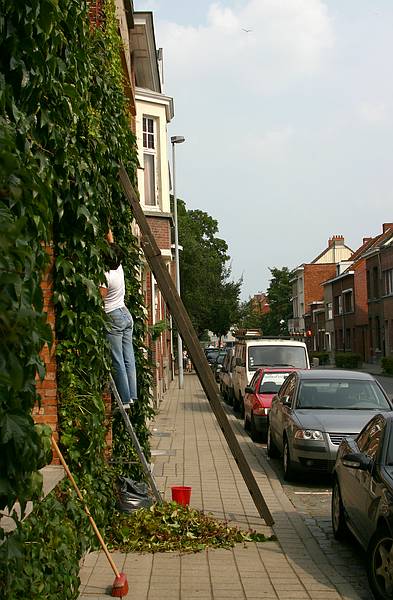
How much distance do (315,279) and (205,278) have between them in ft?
137

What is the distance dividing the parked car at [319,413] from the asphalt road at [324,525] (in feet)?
1.02

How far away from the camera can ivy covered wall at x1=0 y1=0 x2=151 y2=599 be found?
9.63 ft

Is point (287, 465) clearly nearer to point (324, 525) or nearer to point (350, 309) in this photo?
point (324, 525)

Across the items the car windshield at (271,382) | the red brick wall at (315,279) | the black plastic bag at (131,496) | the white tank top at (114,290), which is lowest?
the black plastic bag at (131,496)

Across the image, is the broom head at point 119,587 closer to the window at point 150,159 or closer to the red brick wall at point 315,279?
the window at point 150,159

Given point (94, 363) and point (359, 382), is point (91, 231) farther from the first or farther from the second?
point (359, 382)

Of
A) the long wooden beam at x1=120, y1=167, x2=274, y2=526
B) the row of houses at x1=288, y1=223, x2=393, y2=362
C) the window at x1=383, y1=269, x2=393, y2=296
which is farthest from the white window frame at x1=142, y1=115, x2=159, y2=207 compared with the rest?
the window at x1=383, y1=269, x2=393, y2=296

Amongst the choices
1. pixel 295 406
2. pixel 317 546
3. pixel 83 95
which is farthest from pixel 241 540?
pixel 295 406

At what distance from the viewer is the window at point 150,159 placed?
78.9ft

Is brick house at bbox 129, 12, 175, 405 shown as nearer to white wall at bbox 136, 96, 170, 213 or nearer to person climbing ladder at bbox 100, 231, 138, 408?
white wall at bbox 136, 96, 170, 213

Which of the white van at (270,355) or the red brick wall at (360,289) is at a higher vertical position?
the red brick wall at (360,289)

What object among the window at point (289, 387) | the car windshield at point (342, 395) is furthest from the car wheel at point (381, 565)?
the window at point (289, 387)

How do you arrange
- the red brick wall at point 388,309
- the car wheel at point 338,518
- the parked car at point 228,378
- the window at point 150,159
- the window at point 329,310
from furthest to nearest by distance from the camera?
1. the window at point 329,310
2. the red brick wall at point 388,309
3. the parked car at point 228,378
4. the window at point 150,159
5. the car wheel at point 338,518

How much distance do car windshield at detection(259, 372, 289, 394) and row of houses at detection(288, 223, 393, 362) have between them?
18796mm
